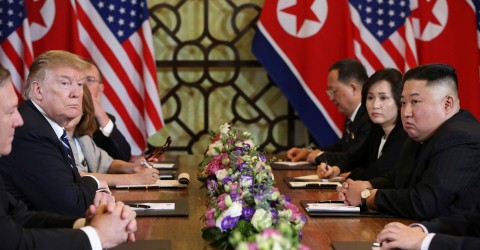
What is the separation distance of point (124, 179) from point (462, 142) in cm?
185

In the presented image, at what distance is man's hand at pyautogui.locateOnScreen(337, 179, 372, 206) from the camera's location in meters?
3.71

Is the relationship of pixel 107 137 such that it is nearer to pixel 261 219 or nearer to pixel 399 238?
pixel 399 238

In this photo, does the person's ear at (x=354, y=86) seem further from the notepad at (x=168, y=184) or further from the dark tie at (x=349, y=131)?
the notepad at (x=168, y=184)

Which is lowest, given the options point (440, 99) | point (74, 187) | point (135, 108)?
point (135, 108)

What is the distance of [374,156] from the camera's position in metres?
5.03

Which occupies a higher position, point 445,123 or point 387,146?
point 445,123

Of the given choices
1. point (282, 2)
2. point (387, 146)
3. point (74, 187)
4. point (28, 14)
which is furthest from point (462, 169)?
point (28, 14)

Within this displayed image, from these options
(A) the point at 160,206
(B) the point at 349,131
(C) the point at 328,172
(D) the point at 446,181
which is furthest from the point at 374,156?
(A) the point at 160,206

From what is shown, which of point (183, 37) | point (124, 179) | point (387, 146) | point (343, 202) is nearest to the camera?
point (343, 202)

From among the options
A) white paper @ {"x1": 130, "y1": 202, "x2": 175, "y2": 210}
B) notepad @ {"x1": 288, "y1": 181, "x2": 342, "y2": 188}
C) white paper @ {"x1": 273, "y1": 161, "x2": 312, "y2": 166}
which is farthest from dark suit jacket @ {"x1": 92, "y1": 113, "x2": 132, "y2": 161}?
white paper @ {"x1": 130, "y1": 202, "x2": 175, "y2": 210}

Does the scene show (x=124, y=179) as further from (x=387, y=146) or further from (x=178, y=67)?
(x=178, y=67)

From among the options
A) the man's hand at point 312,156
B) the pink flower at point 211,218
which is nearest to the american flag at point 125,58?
the man's hand at point 312,156

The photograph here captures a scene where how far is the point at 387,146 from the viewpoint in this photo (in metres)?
4.72

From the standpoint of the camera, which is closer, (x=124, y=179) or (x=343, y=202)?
(x=343, y=202)
